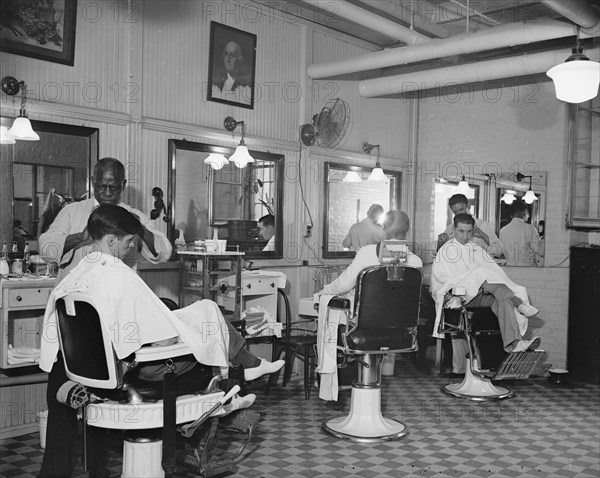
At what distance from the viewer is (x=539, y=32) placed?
440 cm

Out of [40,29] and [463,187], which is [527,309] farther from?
[40,29]

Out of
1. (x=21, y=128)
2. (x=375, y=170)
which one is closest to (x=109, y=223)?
(x=21, y=128)

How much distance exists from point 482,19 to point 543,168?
1.34m

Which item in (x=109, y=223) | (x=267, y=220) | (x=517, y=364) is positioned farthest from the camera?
(x=267, y=220)

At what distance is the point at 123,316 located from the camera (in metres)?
2.52

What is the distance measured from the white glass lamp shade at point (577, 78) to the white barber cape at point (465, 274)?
1523mm

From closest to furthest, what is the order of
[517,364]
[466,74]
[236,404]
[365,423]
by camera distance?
1. [236,404]
2. [365,423]
3. [517,364]
4. [466,74]

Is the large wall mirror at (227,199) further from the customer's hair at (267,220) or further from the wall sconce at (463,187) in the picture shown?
the wall sconce at (463,187)

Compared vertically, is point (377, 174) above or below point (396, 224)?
above

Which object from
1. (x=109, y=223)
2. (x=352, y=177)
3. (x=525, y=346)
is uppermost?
(x=352, y=177)

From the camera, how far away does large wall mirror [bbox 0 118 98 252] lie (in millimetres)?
3693

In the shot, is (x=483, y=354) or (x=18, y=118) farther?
(x=483, y=354)

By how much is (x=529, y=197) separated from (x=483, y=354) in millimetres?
1764

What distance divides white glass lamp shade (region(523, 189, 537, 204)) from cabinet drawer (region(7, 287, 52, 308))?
398 centimetres
